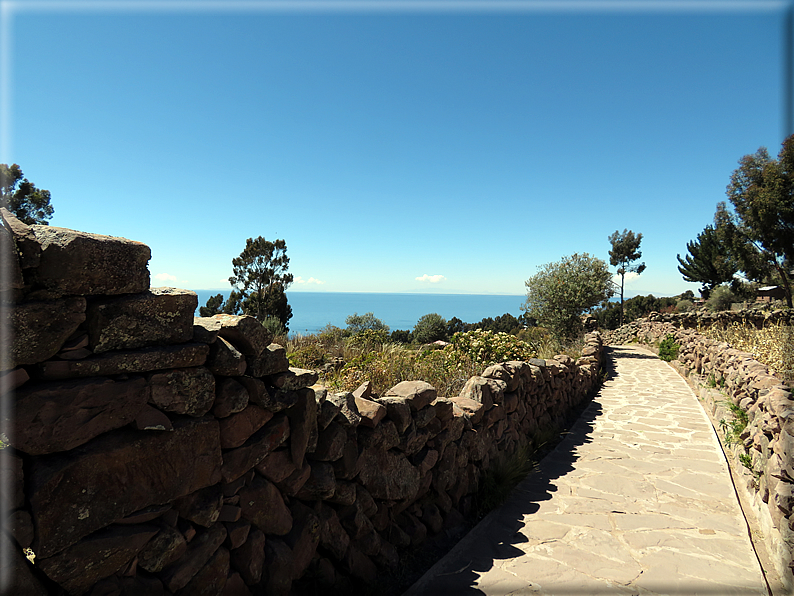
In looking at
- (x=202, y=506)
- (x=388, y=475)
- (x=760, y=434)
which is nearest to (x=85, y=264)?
(x=202, y=506)

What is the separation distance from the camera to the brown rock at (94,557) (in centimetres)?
187

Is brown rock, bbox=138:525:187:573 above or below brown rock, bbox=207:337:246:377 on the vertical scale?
below

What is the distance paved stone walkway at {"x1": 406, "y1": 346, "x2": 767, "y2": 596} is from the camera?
353cm

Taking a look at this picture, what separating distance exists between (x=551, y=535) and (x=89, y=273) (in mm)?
4664

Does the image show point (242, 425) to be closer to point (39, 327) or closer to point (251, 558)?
point (251, 558)

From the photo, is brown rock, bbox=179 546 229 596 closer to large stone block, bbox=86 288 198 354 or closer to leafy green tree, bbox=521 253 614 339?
large stone block, bbox=86 288 198 354

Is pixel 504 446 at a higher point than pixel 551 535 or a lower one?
higher

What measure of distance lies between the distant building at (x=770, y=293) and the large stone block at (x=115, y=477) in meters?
39.5

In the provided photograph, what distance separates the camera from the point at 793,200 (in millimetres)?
18375

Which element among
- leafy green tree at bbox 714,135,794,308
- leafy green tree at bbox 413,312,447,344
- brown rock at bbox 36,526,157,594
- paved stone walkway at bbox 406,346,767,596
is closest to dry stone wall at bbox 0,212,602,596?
brown rock at bbox 36,526,157,594

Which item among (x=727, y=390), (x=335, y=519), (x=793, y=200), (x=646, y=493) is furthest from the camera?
(x=793, y=200)

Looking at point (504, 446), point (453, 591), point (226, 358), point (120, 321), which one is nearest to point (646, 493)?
point (504, 446)

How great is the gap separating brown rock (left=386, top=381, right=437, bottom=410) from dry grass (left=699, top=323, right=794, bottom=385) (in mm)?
5696

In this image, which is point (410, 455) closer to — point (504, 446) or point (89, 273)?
point (504, 446)
